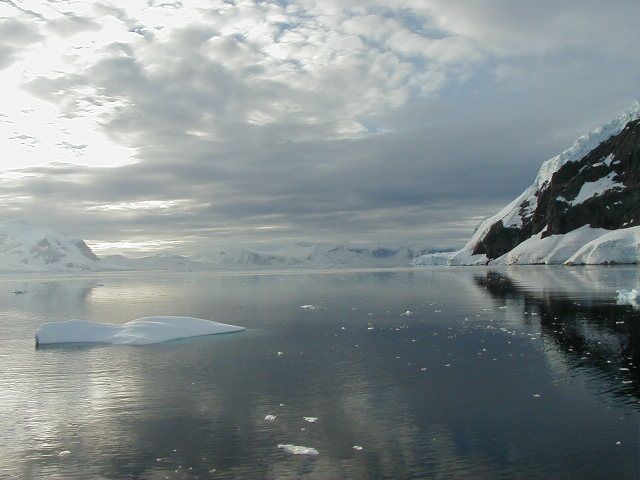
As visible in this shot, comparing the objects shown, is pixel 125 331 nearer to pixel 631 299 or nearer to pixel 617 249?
pixel 631 299

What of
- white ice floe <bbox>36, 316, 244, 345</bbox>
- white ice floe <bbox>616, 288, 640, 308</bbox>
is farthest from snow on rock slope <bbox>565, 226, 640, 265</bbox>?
white ice floe <bbox>36, 316, 244, 345</bbox>

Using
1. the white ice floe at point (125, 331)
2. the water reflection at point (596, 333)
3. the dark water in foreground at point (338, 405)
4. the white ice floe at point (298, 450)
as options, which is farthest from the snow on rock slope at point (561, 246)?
the white ice floe at point (298, 450)

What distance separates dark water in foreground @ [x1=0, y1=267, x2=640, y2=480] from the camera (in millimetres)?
13867

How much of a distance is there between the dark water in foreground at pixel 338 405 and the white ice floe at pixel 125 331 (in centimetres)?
156

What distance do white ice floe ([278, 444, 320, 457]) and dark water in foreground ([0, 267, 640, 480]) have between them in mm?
207

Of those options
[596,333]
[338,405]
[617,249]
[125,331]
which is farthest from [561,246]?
[338,405]

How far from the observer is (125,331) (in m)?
35.3

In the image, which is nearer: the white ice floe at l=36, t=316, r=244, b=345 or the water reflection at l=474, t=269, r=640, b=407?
the water reflection at l=474, t=269, r=640, b=407

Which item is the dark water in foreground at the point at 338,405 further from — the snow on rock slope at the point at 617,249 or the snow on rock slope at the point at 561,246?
the snow on rock slope at the point at 561,246

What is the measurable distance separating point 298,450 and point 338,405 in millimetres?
4435

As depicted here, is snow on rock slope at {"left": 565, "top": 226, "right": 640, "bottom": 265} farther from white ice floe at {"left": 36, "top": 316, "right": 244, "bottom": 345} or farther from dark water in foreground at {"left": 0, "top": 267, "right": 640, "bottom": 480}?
white ice floe at {"left": 36, "top": 316, "right": 244, "bottom": 345}

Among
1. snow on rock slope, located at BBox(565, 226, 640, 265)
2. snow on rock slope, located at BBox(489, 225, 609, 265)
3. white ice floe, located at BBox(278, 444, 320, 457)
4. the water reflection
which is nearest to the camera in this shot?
white ice floe, located at BBox(278, 444, 320, 457)

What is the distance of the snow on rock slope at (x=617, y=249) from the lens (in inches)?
5556

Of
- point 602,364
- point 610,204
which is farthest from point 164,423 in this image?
point 610,204
